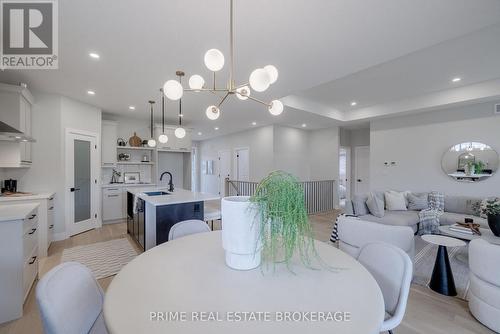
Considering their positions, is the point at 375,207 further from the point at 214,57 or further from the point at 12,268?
the point at 12,268

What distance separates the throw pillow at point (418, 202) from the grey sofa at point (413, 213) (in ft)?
0.72

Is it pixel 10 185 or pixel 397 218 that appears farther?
pixel 397 218

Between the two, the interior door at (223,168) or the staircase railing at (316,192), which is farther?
the interior door at (223,168)

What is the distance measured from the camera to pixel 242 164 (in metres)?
7.80

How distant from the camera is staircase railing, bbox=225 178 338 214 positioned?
6.49 meters

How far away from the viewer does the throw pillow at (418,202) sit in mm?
4594

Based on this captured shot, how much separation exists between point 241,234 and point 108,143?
5131mm

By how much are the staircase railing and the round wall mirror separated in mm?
2829

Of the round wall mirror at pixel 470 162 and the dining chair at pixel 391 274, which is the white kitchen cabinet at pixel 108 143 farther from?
the round wall mirror at pixel 470 162

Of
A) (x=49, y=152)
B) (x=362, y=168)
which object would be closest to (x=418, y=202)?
(x=362, y=168)

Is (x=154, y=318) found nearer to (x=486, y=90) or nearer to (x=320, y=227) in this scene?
(x=320, y=227)

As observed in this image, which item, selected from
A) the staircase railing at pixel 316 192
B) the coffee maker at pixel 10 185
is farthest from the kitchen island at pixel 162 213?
the staircase railing at pixel 316 192

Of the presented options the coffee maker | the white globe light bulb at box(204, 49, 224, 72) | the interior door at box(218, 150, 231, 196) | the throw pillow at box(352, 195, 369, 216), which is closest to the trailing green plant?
the white globe light bulb at box(204, 49, 224, 72)

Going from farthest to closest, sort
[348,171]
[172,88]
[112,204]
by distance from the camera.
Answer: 1. [348,171]
2. [112,204]
3. [172,88]
